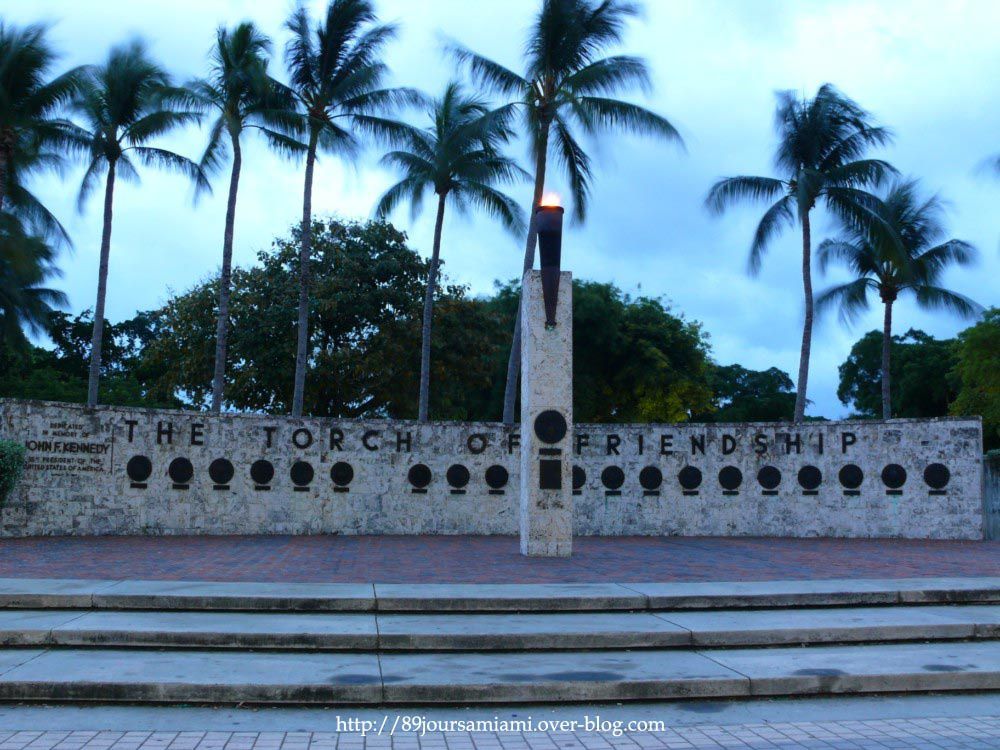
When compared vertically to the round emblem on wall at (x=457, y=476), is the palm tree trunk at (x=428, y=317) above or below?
above

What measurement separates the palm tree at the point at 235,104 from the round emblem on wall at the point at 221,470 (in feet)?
20.2

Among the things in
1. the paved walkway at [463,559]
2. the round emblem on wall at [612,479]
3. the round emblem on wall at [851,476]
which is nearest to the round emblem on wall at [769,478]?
the round emblem on wall at [851,476]

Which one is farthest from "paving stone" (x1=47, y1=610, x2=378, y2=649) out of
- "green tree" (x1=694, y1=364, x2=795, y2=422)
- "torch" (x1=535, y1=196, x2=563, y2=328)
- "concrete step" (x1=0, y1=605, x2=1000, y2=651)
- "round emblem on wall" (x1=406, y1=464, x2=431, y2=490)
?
"green tree" (x1=694, y1=364, x2=795, y2=422)

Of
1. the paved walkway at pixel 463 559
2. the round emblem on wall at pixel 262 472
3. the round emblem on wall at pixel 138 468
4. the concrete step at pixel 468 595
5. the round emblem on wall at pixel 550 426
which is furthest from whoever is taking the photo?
the round emblem on wall at pixel 262 472

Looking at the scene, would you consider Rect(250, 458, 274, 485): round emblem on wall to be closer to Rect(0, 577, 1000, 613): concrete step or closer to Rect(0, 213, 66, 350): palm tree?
Rect(0, 577, 1000, 613): concrete step

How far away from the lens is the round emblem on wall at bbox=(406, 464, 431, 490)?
60.5ft

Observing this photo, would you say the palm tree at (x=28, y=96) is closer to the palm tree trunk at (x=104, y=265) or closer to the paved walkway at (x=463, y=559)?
the palm tree trunk at (x=104, y=265)

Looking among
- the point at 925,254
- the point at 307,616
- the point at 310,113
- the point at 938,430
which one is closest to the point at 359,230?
the point at 310,113

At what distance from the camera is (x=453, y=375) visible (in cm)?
3369

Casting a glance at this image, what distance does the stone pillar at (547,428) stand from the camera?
44.3ft

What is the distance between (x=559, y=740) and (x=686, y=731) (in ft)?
2.78

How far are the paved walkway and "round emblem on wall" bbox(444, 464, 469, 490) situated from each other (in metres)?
1.26

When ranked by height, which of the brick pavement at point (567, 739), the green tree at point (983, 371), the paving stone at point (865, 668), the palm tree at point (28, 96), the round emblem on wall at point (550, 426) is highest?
the palm tree at point (28, 96)

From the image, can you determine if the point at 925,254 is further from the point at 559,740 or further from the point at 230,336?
the point at 559,740
